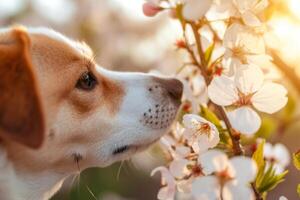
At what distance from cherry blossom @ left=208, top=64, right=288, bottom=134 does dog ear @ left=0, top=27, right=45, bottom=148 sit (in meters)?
0.50

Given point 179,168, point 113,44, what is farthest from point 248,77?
point 113,44

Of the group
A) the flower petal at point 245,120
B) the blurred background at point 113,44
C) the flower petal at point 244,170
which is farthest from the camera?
the blurred background at point 113,44

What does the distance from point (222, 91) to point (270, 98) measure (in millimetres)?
91

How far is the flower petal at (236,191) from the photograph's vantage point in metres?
0.87

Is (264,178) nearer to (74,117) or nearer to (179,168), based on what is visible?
(179,168)

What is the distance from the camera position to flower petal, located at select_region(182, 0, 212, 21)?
102cm

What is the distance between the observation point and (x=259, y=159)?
1041 mm

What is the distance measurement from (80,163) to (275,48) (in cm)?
67

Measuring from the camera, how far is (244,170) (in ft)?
2.79

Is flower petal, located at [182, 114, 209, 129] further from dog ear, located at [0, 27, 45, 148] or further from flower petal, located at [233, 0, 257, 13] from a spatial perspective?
dog ear, located at [0, 27, 45, 148]

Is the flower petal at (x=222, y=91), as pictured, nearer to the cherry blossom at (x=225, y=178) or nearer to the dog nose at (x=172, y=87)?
the cherry blossom at (x=225, y=178)

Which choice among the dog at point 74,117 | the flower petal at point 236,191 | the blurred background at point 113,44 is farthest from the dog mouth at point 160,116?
the blurred background at point 113,44

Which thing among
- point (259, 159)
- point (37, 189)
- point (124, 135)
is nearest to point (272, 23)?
point (259, 159)

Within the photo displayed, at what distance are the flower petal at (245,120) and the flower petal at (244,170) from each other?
128 mm
